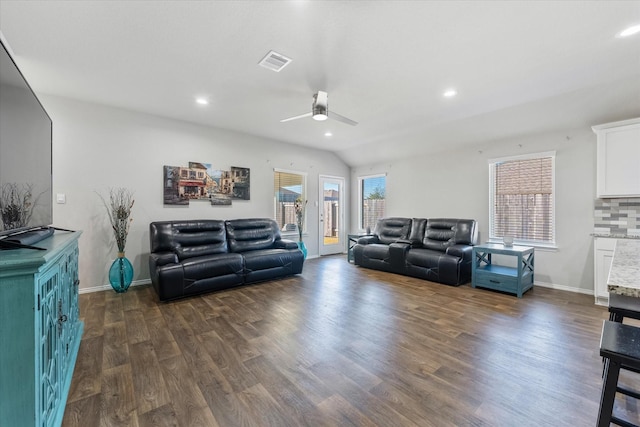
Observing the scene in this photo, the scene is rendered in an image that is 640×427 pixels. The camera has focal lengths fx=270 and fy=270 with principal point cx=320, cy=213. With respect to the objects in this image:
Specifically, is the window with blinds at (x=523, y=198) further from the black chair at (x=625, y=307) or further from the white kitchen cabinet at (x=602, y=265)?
the black chair at (x=625, y=307)

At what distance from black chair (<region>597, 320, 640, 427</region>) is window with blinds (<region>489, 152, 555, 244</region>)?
3722 millimetres

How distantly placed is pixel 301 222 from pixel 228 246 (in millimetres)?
1986

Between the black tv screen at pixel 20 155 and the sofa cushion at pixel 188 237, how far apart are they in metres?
1.93

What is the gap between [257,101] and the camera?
12.5 feet

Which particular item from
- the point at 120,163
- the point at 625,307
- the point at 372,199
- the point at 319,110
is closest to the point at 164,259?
the point at 120,163

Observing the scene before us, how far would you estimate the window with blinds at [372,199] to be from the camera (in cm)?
691

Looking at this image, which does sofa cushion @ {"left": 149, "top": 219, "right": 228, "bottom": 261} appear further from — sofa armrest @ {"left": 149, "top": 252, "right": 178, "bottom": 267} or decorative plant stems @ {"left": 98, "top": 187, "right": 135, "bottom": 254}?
decorative plant stems @ {"left": 98, "top": 187, "right": 135, "bottom": 254}

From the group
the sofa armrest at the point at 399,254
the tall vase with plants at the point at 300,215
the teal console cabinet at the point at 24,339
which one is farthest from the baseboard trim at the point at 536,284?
the teal console cabinet at the point at 24,339

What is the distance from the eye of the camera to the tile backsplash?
3.51 metres

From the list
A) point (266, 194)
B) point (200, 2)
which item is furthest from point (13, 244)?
point (266, 194)

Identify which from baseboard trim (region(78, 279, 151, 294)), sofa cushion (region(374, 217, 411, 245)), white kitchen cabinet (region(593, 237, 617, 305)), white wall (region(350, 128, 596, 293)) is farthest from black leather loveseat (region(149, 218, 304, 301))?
white kitchen cabinet (region(593, 237, 617, 305))

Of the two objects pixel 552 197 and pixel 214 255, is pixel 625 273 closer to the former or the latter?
pixel 552 197

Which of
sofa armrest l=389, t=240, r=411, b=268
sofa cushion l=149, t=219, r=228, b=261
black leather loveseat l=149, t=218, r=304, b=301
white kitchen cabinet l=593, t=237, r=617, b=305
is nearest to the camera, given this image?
white kitchen cabinet l=593, t=237, r=617, b=305

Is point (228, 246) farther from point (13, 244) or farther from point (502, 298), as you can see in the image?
point (502, 298)
